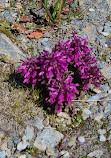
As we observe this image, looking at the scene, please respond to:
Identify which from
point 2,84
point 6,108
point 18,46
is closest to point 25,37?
point 18,46

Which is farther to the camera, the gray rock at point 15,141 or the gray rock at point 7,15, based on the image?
the gray rock at point 7,15

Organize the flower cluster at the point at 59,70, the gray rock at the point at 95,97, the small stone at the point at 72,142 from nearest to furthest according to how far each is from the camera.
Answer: the flower cluster at the point at 59,70 < the small stone at the point at 72,142 < the gray rock at the point at 95,97

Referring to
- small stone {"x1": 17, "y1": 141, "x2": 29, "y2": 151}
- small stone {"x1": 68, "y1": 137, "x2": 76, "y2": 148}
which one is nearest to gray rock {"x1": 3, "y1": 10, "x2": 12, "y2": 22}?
small stone {"x1": 17, "y1": 141, "x2": 29, "y2": 151}

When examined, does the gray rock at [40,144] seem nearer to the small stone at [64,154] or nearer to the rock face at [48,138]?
the rock face at [48,138]

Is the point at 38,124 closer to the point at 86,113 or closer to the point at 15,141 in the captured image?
the point at 15,141

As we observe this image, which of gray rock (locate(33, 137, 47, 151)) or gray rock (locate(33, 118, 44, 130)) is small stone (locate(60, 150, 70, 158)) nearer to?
gray rock (locate(33, 137, 47, 151))

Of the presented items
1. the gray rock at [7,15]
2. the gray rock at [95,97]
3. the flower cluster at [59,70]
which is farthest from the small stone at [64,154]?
the gray rock at [7,15]

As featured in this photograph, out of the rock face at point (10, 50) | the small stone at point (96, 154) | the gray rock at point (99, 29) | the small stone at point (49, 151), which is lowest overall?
the small stone at point (96, 154)

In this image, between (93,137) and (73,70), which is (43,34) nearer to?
(73,70)
